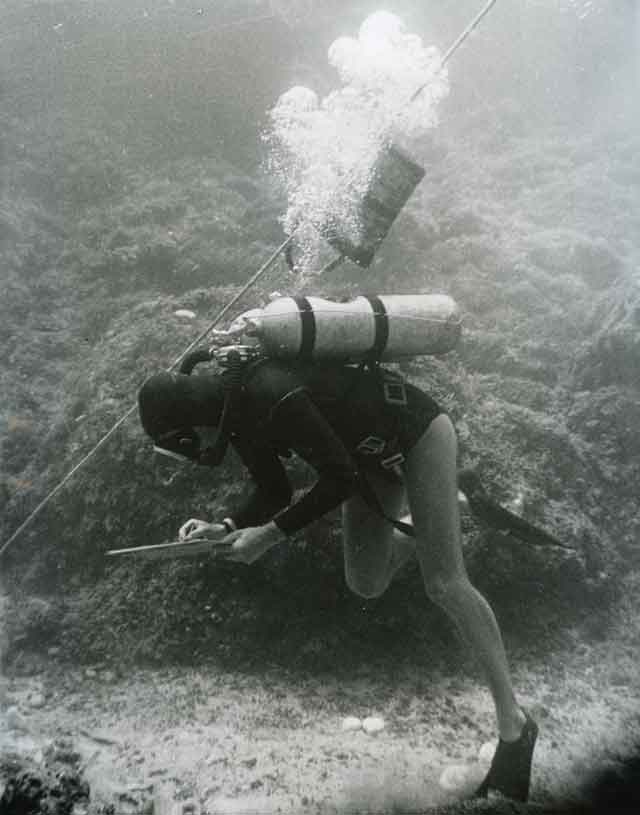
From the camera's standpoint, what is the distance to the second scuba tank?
7.57 ft

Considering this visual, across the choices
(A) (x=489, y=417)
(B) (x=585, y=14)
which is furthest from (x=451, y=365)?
(B) (x=585, y=14)

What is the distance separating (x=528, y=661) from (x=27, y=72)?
11.6m

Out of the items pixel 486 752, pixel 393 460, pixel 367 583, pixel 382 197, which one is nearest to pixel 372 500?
pixel 393 460

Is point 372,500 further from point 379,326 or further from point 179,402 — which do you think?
point 179,402

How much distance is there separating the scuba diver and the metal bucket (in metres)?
0.91

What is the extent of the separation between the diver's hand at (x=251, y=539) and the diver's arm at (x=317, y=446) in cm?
31

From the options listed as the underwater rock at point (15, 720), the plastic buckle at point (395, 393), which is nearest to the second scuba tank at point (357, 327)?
the plastic buckle at point (395, 393)

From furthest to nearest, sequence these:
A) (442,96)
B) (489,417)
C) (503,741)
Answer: (442,96), (489,417), (503,741)

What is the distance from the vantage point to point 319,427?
7.03 feet

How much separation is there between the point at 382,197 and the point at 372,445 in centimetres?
151

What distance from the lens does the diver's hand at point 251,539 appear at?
8.02ft

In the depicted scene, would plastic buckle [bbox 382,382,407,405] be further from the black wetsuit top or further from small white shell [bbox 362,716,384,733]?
small white shell [bbox 362,716,384,733]

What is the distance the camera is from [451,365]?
16.7ft

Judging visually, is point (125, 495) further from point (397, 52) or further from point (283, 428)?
point (397, 52)
